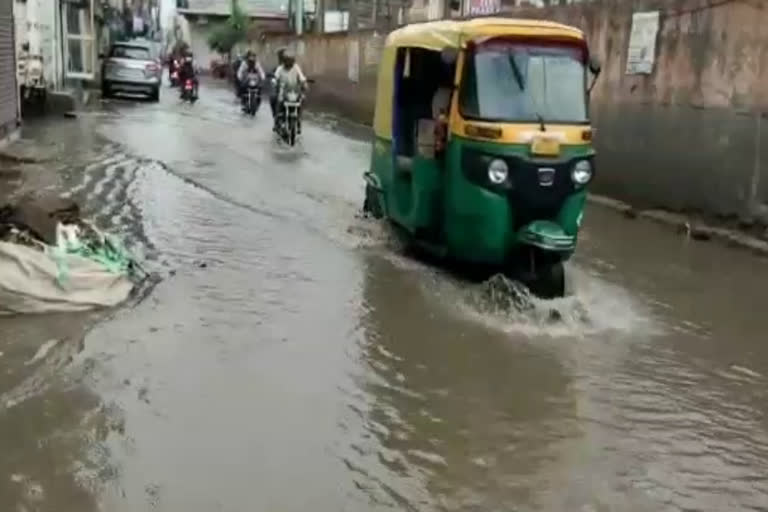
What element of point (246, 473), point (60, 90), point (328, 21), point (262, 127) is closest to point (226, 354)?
point (246, 473)

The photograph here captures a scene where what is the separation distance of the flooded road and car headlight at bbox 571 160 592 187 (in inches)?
39.0

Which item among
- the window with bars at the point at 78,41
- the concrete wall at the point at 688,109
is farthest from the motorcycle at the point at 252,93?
the concrete wall at the point at 688,109

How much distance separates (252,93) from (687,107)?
1549cm

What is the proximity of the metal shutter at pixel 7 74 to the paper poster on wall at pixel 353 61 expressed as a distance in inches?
537

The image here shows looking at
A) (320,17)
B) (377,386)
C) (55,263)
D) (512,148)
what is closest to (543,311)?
(512,148)

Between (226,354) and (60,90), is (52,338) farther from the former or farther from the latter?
(60,90)

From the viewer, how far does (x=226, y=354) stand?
675cm

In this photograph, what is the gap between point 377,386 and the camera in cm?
640

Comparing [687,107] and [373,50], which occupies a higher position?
[373,50]

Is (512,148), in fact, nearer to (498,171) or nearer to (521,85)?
(498,171)

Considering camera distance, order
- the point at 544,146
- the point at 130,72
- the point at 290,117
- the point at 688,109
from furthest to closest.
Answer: the point at 130,72 → the point at 290,117 → the point at 688,109 → the point at 544,146

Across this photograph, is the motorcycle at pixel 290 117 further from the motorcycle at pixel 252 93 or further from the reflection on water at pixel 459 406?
the reflection on water at pixel 459 406

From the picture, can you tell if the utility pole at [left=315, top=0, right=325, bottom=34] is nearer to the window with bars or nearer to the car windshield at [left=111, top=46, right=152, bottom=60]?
the car windshield at [left=111, top=46, right=152, bottom=60]

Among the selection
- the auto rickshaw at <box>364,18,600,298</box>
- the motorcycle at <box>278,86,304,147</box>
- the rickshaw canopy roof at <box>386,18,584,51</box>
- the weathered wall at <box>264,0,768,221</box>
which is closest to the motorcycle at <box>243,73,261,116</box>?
the motorcycle at <box>278,86,304,147</box>
